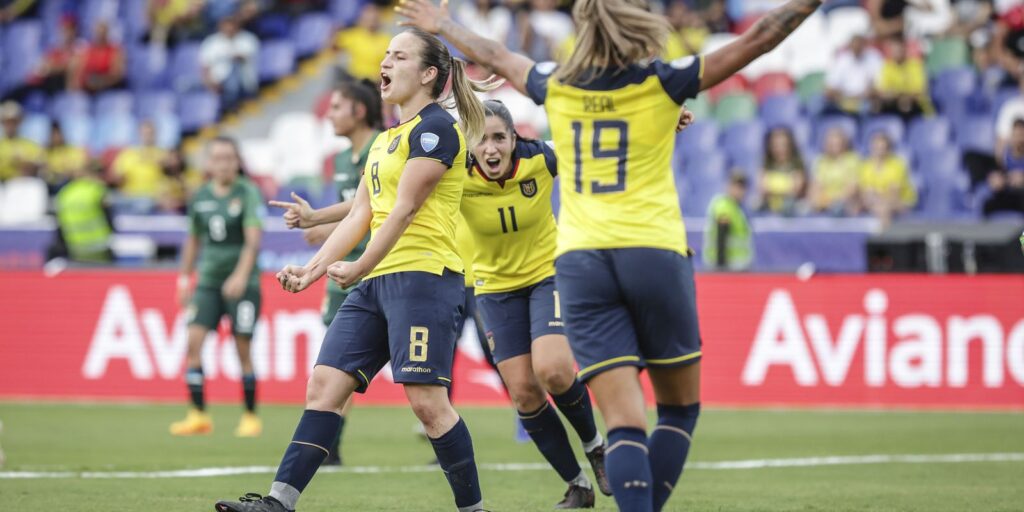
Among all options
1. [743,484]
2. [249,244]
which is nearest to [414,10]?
[743,484]

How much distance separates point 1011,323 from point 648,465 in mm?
10165

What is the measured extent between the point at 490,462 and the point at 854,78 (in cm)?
1254

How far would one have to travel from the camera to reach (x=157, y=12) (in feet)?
79.2

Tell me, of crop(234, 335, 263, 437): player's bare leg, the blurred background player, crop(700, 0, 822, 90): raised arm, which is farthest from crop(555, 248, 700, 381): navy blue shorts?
crop(234, 335, 263, 437): player's bare leg

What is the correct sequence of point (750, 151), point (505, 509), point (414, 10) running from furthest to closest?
point (750, 151)
point (505, 509)
point (414, 10)

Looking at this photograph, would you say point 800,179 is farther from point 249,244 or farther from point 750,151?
point 249,244

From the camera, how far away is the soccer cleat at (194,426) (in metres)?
12.4

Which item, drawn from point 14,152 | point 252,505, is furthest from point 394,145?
point 14,152

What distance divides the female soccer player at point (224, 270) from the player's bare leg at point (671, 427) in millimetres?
7194

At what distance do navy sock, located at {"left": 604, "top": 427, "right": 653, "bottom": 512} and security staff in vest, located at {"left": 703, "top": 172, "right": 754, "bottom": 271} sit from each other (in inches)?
451

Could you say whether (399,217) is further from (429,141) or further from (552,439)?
(552,439)

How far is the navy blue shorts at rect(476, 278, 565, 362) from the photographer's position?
7.90 metres

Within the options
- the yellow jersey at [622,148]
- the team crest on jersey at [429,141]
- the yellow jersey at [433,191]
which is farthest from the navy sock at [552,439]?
the yellow jersey at [622,148]

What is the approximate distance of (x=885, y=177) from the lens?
19.0 m
